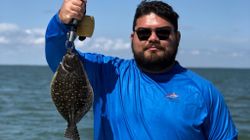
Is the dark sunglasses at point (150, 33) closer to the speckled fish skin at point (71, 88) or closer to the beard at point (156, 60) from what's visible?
the beard at point (156, 60)

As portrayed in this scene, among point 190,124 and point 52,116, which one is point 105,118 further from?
point 52,116

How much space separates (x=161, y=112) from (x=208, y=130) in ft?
1.45

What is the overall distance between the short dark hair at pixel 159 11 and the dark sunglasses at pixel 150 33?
120 mm

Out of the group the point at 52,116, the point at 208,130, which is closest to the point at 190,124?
the point at 208,130

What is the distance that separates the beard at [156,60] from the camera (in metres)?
4.18

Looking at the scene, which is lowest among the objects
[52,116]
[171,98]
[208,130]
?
[52,116]

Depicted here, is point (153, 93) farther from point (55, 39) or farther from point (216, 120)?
point (55, 39)

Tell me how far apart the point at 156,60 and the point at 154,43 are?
0.44 ft

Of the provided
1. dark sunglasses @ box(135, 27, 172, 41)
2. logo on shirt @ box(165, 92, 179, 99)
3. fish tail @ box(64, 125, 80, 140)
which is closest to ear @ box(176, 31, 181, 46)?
dark sunglasses @ box(135, 27, 172, 41)

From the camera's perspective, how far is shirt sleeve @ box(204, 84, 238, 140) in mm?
4195

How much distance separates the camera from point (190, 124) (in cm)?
410

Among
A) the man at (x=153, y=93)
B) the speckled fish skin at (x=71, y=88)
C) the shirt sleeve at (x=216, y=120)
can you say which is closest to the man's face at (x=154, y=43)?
the man at (x=153, y=93)

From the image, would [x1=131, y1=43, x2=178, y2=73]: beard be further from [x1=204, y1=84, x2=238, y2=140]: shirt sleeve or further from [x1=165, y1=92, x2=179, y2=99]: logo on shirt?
[x1=204, y1=84, x2=238, y2=140]: shirt sleeve

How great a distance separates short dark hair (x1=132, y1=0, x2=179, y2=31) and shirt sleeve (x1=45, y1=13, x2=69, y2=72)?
75 centimetres
